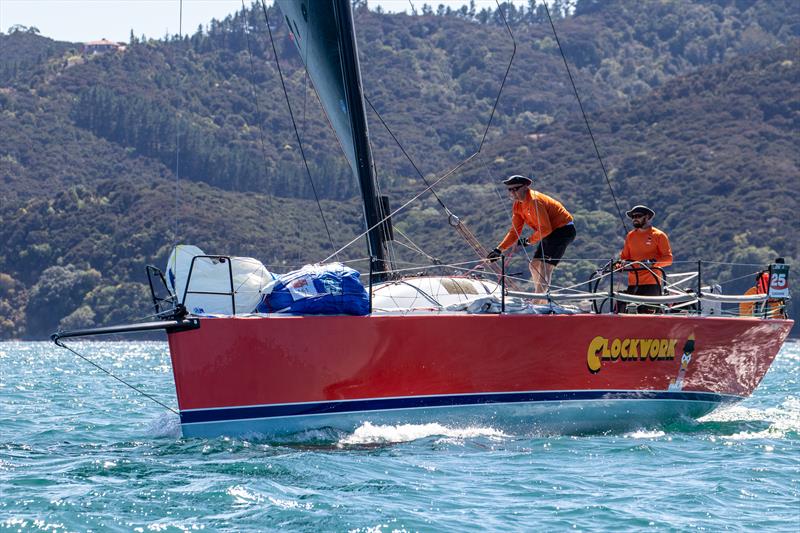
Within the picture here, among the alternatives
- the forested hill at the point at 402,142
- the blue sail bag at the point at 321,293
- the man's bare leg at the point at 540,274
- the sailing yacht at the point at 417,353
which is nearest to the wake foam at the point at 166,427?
the sailing yacht at the point at 417,353

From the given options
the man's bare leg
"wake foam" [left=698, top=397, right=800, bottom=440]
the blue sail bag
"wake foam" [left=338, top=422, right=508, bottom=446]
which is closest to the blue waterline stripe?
"wake foam" [left=338, top=422, right=508, bottom=446]

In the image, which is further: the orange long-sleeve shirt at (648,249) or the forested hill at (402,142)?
the forested hill at (402,142)

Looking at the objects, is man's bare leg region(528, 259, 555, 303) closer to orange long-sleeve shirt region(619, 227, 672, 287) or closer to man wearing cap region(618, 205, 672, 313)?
man wearing cap region(618, 205, 672, 313)

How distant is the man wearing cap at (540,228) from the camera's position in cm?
1213

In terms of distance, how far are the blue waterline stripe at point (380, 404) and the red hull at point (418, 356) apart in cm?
4

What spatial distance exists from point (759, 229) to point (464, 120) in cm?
6042

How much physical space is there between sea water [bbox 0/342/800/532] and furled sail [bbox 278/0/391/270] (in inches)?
95.8

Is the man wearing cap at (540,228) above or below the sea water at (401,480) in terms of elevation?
above

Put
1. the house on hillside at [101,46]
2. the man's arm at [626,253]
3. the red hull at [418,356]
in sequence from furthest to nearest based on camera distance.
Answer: the house on hillside at [101,46] < the man's arm at [626,253] < the red hull at [418,356]

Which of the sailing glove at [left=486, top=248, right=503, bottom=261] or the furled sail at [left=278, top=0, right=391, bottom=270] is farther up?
the furled sail at [left=278, top=0, right=391, bottom=270]

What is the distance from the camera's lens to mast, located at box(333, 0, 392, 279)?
12.0 meters

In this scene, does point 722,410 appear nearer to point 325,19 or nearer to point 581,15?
point 325,19

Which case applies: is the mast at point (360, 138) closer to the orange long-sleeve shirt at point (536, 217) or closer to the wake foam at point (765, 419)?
the orange long-sleeve shirt at point (536, 217)

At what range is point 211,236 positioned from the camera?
66.4 meters
